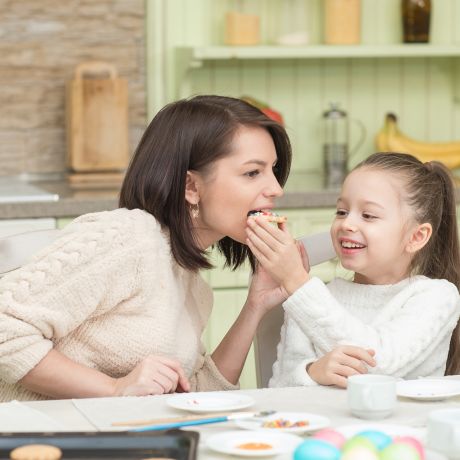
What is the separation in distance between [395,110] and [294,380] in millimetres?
2608

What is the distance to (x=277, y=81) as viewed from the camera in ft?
13.9

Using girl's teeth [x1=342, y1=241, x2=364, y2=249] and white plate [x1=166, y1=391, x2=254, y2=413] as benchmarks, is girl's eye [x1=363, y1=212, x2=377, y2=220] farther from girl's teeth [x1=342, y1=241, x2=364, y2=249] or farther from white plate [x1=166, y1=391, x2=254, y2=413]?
white plate [x1=166, y1=391, x2=254, y2=413]

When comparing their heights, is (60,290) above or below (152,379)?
above

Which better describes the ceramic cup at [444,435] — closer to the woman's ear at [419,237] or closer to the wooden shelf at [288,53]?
the woman's ear at [419,237]

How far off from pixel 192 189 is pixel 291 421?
2.44ft

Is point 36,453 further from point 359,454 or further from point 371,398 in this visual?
point 371,398

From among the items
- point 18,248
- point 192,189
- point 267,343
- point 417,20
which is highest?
point 417,20

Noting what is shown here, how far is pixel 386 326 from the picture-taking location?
1996 mm

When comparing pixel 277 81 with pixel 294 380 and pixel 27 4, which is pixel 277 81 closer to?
pixel 27 4

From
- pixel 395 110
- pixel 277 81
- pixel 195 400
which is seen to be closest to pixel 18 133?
pixel 277 81

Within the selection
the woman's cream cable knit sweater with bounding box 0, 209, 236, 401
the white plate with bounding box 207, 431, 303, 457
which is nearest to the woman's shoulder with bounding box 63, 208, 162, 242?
the woman's cream cable knit sweater with bounding box 0, 209, 236, 401

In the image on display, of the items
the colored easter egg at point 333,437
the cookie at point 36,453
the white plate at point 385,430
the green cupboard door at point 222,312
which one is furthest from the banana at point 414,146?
the cookie at point 36,453

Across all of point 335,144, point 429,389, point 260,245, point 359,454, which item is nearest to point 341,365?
point 429,389

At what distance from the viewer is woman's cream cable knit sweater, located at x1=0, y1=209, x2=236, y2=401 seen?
1.80 metres
